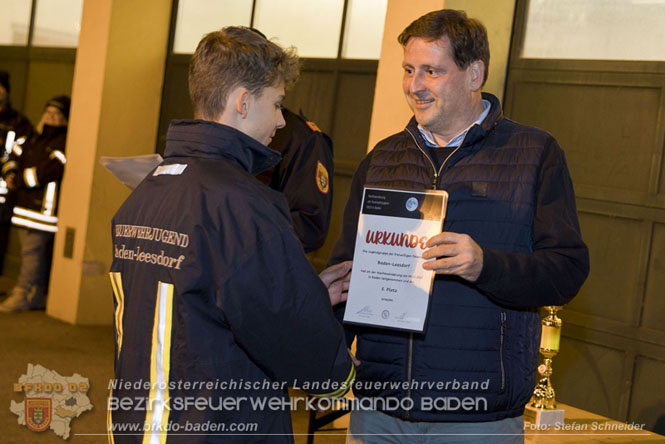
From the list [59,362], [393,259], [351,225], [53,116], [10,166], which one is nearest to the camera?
[393,259]

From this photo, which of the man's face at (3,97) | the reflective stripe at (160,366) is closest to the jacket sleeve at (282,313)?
the reflective stripe at (160,366)

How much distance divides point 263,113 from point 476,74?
0.70 meters

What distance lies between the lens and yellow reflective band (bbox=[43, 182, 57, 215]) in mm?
7371

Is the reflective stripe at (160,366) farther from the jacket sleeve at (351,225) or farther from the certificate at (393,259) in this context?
the jacket sleeve at (351,225)

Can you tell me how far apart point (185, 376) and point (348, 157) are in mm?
4232

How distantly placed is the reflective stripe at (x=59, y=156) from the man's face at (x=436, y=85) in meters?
5.85

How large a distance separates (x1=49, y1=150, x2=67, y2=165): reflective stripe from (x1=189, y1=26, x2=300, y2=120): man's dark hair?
589 centimetres

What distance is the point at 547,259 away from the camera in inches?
80.0

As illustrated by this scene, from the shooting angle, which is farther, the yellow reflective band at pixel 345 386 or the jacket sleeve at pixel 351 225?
the jacket sleeve at pixel 351 225

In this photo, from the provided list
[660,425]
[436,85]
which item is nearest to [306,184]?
[436,85]

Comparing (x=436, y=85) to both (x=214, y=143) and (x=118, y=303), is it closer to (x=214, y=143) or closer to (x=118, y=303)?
(x=214, y=143)

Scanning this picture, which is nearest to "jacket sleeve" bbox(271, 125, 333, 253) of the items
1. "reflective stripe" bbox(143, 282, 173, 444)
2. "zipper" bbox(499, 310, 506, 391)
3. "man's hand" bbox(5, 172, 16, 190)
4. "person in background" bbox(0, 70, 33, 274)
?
"zipper" bbox(499, 310, 506, 391)

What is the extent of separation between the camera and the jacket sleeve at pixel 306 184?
3.32 metres

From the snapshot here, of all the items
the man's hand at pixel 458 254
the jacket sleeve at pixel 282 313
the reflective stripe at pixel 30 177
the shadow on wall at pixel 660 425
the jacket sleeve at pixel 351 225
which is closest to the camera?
the jacket sleeve at pixel 282 313
